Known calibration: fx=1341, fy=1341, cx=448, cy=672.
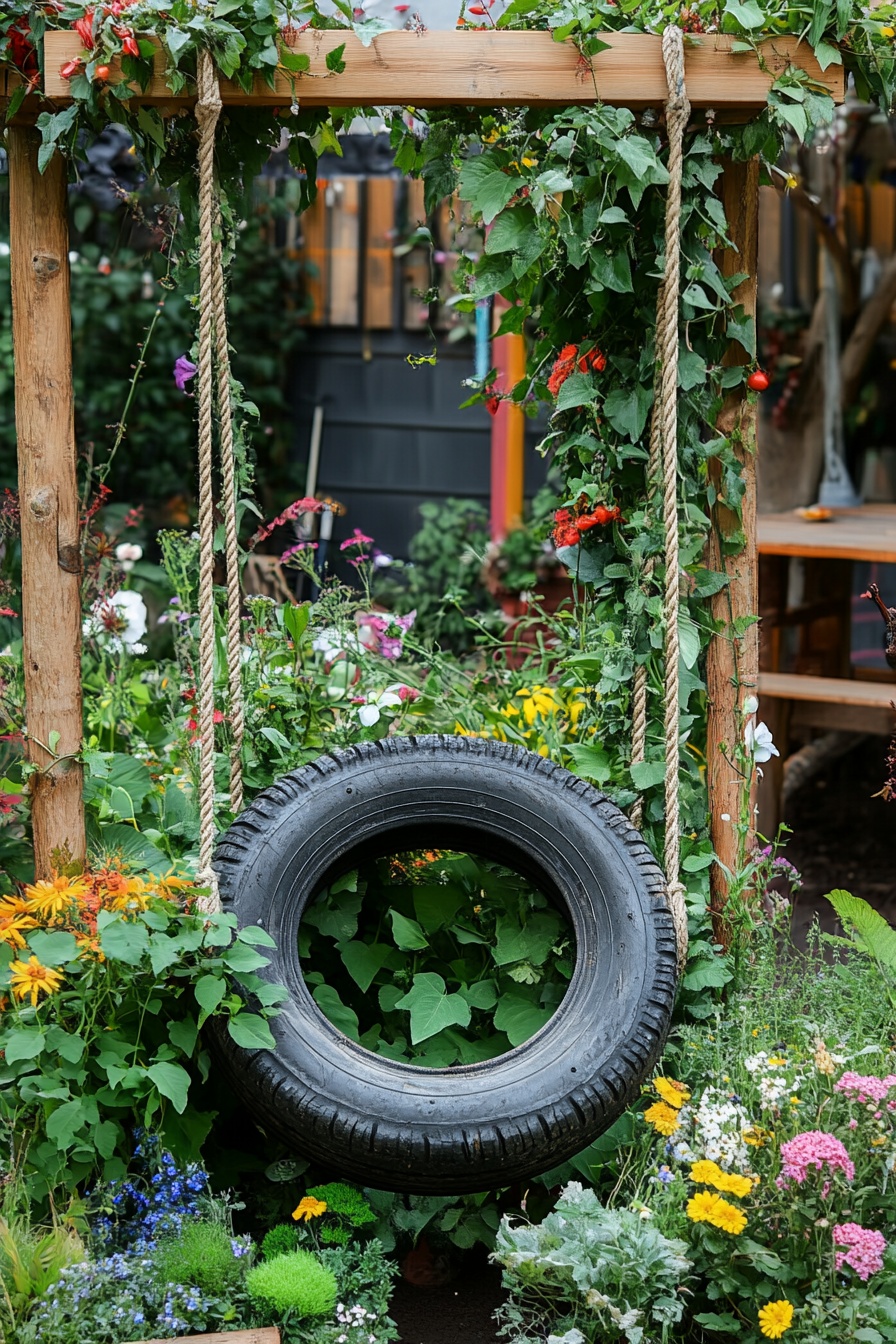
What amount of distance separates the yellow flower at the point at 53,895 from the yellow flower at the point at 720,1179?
1101 millimetres

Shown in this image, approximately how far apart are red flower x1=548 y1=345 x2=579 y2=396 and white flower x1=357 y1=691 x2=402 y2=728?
732mm

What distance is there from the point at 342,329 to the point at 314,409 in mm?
413

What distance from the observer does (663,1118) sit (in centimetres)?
231

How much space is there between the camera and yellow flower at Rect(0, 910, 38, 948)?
2166 mm

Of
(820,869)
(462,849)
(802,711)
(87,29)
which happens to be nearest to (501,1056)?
(462,849)

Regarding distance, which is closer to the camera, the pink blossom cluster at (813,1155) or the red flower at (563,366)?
the pink blossom cluster at (813,1155)

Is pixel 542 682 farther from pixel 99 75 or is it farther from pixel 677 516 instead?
pixel 99 75

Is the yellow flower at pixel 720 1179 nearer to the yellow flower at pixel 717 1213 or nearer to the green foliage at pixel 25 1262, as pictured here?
the yellow flower at pixel 717 1213

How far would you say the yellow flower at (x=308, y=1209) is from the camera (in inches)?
90.1

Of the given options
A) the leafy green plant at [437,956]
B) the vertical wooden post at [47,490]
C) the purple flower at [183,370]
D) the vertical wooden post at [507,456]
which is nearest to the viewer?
the vertical wooden post at [47,490]

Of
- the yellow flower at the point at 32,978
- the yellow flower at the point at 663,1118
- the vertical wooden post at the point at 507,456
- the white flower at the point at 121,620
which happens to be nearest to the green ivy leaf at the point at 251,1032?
the yellow flower at the point at 32,978

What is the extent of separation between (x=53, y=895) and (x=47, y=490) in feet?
2.44

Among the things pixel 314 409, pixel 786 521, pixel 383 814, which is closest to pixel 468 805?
pixel 383 814

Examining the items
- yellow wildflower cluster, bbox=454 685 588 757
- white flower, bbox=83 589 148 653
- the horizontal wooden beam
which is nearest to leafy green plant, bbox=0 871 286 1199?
yellow wildflower cluster, bbox=454 685 588 757
